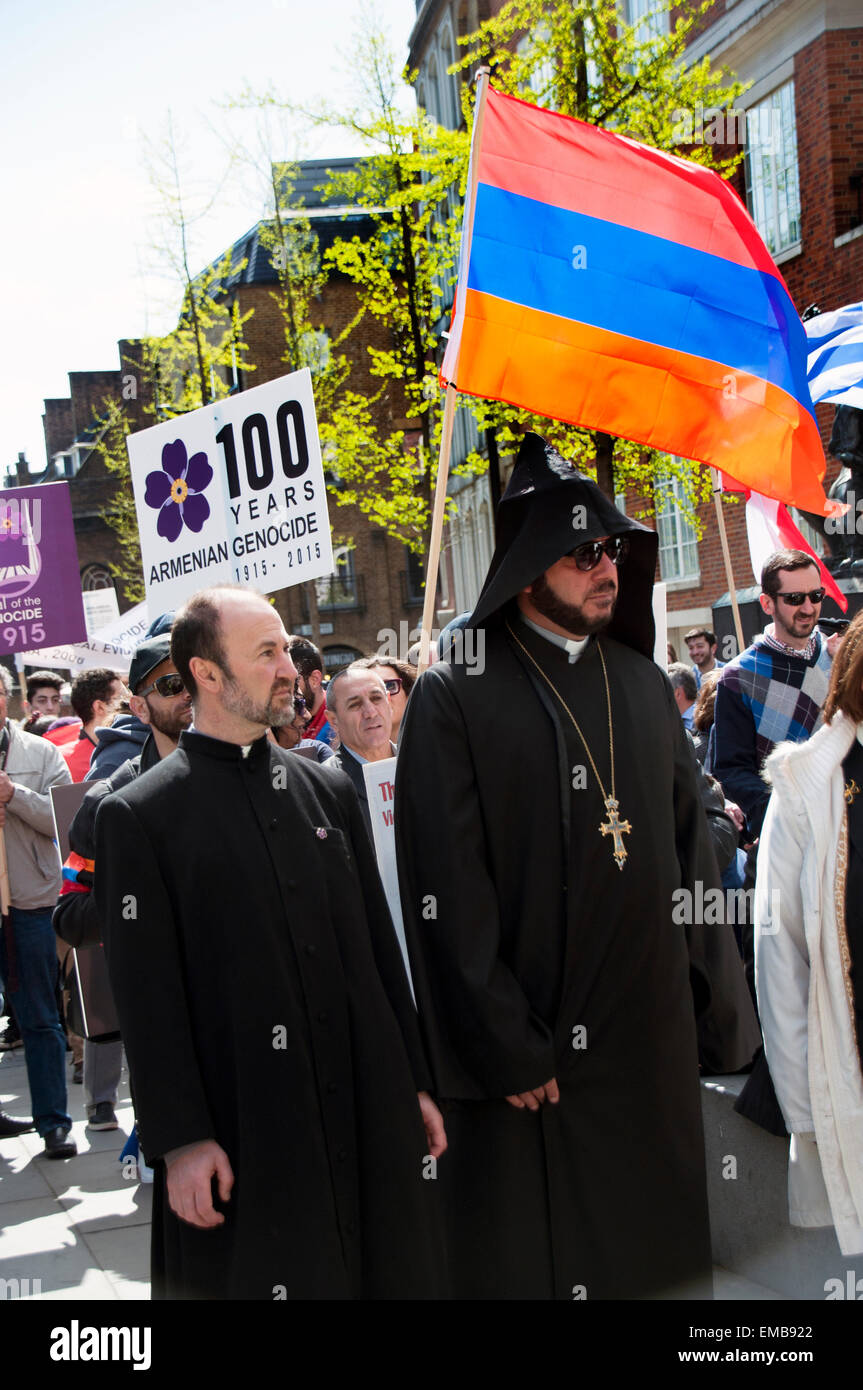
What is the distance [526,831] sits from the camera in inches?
141

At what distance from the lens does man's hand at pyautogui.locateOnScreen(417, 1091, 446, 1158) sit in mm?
3305

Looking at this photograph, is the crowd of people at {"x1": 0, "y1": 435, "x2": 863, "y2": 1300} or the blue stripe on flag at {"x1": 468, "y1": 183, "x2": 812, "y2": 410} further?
the blue stripe on flag at {"x1": 468, "y1": 183, "x2": 812, "y2": 410}

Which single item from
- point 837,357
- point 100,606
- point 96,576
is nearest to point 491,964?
point 837,357

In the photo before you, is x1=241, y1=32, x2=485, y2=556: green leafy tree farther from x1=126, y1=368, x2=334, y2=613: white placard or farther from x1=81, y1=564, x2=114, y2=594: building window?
x1=81, y1=564, x2=114, y2=594: building window

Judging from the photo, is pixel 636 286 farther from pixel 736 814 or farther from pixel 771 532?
pixel 736 814

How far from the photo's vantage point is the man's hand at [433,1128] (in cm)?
330

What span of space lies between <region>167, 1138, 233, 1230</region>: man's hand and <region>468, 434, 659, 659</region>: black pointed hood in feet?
4.89

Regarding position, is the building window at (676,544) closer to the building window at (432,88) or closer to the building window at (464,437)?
the building window at (464,437)

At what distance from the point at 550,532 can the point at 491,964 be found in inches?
43.6

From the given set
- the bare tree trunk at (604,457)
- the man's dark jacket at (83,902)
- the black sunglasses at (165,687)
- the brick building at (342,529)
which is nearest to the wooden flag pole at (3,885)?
the man's dark jacket at (83,902)

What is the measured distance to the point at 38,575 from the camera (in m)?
9.51

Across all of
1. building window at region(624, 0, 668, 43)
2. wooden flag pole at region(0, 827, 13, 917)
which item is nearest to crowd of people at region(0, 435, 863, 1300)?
wooden flag pole at region(0, 827, 13, 917)

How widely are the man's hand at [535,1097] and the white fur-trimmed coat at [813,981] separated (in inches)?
23.2
